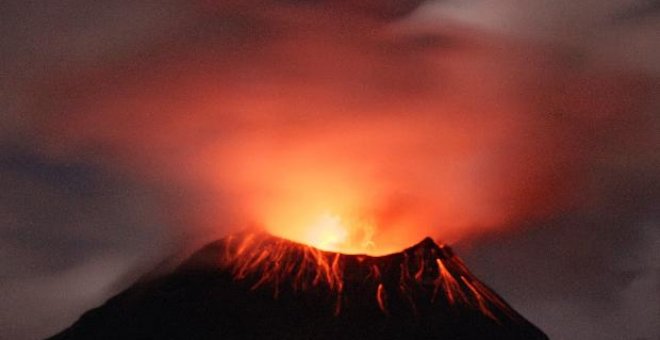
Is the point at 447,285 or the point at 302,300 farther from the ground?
the point at 447,285

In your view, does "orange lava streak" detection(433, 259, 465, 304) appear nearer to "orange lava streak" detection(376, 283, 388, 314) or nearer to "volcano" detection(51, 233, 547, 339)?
"volcano" detection(51, 233, 547, 339)

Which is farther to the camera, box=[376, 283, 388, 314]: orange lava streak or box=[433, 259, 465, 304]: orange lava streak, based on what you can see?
box=[433, 259, 465, 304]: orange lava streak

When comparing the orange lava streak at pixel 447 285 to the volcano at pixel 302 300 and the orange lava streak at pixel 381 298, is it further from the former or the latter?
the orange lava streak at pixel 381 298

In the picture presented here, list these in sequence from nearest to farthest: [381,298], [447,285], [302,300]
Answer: [302,300] < [381,298] < [447,285]

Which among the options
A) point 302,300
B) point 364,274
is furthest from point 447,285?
point 302,300

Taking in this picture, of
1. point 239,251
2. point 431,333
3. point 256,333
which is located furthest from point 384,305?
point 239,251

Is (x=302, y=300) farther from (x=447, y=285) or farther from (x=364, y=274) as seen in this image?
(x=447, y=285)

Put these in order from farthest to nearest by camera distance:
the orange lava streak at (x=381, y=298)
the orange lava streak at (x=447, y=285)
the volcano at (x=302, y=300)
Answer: the orange lava streak at (x=447, y=285) < the orange lava streak at (x=381, y=298) < the volcano at (x=302, y=300)

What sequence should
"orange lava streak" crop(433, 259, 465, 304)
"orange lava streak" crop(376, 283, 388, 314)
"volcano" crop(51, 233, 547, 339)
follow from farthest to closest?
"orange lava streak" crop(433, 259, 465, 304)
"orange lava streak" crop(376, 283, 388, 314)
"volcano" crop(51, 233, 547, 339)

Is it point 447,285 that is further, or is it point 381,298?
point 447,285
